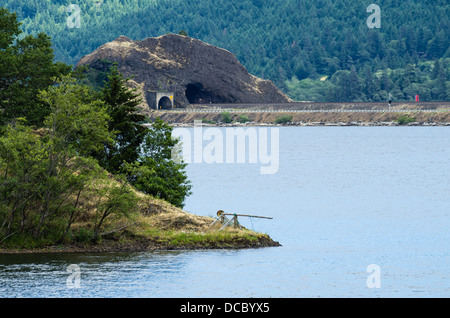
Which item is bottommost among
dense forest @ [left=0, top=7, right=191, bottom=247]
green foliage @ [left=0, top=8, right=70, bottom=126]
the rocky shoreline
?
the rocky shoreline

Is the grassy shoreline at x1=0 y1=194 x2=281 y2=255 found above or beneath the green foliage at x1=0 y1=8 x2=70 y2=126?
beneath

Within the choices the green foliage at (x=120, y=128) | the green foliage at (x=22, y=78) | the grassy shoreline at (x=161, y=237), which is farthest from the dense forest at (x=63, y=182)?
the green foliage at (x=22, y=78)

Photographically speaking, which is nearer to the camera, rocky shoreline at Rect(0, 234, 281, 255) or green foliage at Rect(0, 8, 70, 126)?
rocky shoreline at Rect(0, 234, 281, 255)

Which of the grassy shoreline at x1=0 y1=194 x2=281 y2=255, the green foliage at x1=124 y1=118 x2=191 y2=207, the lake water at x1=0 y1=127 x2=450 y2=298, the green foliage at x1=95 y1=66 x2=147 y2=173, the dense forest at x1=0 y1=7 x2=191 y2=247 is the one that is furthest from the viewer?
the green foliage at x1=95 y1=66 x2=147 y2=173

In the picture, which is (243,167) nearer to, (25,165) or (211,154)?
(211,154)

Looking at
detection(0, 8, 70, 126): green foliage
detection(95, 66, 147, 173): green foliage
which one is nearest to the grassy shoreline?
detection(95, 66, 147, 173): green foliage

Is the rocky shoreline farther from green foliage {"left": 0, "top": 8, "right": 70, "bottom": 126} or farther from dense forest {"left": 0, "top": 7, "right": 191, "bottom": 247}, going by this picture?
green foliage {"left": 0, "top": 8, "right": 70, "bottom": 126}

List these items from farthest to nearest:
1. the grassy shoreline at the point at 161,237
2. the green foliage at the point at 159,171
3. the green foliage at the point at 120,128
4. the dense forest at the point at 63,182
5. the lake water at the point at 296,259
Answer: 1. the green foliage at the point at 120,128
2. the green foliage at the point at 159,171
3. the grassy shoreline at the point at 161,237
4. the dense forest at the point at 63,182
5. the lake water at the point at 296,259

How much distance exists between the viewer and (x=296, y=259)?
51531 millimetres

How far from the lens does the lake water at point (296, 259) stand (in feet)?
141

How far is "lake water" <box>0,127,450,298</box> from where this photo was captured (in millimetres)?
42938

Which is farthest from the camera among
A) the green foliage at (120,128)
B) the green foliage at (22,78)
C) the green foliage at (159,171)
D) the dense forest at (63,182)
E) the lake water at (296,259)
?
the green foliage at (22,78)

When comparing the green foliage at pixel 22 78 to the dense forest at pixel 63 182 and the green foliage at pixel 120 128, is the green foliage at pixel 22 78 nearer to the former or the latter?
the green foliage at pixel 120 128

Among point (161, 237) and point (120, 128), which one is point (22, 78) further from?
point (161, 237)
